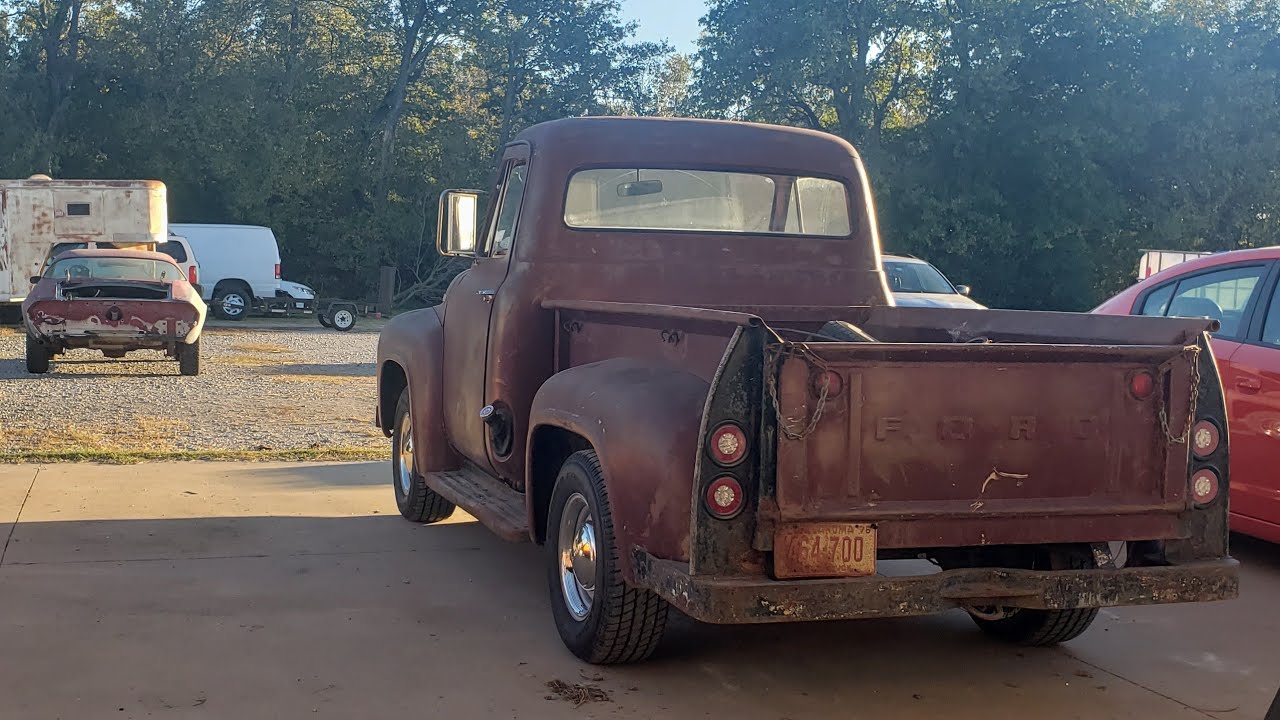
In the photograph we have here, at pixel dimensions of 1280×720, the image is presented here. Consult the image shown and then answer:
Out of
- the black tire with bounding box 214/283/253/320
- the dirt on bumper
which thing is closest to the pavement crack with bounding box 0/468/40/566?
the dirt on bumper

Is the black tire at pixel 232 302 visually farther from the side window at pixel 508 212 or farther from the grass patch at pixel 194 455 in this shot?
the side window at pixel 508 212

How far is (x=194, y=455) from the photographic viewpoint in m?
9.56

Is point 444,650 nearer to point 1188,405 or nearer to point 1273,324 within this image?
point 1188,405

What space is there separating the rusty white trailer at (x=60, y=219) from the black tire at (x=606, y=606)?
2055cm

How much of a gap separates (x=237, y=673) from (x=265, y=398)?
30.1 ft

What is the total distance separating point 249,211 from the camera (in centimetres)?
3547

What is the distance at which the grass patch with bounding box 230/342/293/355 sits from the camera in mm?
19922

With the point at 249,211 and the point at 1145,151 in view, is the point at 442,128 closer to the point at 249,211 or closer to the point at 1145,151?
the point at 249,211

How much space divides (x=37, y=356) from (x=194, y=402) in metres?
3.48

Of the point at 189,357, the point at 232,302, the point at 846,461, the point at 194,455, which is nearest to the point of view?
the point at 846,461

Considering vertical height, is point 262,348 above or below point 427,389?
below

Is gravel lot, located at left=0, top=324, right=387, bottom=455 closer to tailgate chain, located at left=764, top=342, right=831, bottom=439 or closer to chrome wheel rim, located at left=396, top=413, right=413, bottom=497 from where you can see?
chrome wheel rim, located at left=396, top=413, right=413, bottom=497

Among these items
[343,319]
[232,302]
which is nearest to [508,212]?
[343,319]

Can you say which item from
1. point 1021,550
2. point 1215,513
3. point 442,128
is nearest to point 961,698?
point 1021,550
